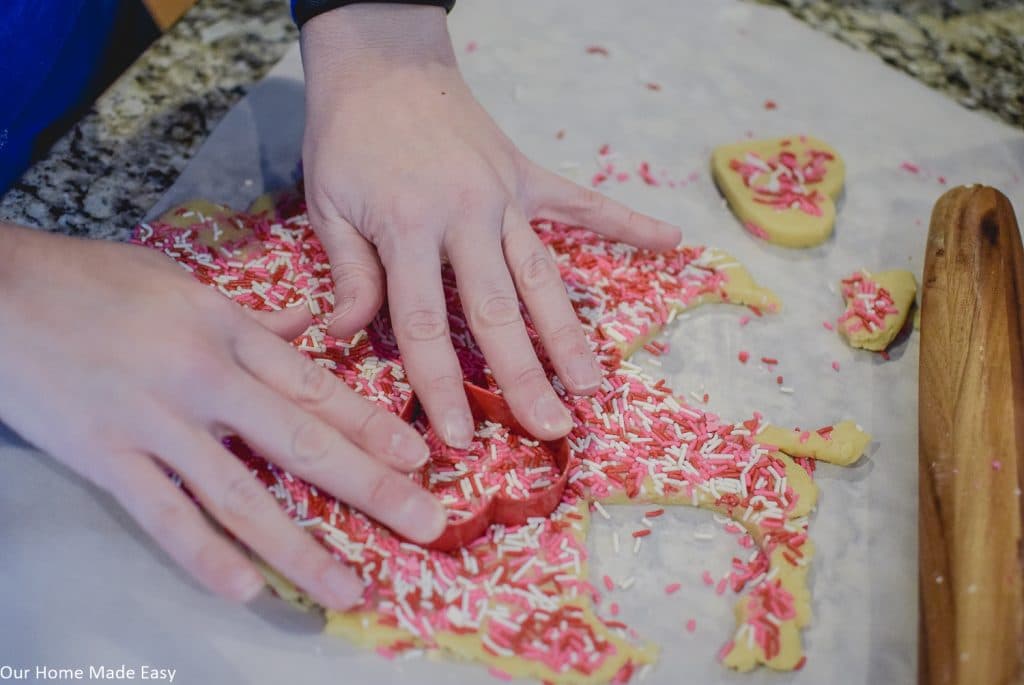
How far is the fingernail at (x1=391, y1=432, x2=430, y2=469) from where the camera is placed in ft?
3.89

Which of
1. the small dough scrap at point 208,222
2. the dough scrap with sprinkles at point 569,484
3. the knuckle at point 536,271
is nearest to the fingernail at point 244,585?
the dough scrap with sprinkles at point 569,484

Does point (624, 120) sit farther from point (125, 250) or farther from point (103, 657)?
point (103, 657)

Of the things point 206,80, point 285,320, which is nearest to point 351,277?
point 285,320

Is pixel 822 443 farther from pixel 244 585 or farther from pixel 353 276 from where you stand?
pixel 244 585

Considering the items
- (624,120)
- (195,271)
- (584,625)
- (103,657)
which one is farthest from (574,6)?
(103,657)

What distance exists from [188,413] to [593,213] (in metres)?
0.81

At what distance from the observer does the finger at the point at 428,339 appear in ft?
4.20

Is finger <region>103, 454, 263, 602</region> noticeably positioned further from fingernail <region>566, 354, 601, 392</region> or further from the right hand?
fingernail <region>566, 354, 601, 392</region>

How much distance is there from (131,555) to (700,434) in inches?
33.8

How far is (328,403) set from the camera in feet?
3.90

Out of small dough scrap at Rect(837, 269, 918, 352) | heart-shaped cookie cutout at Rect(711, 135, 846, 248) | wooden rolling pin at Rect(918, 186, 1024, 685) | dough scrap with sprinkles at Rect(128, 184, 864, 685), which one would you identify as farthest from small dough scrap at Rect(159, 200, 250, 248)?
wooden rolling pin at Rect(918, 186, 1024, 685)

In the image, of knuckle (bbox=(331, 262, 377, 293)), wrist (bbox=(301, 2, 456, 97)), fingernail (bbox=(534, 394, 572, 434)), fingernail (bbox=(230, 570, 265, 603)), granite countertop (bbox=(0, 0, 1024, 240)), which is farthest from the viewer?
granite countertop (bbox=(0, 0, 1024, 240))

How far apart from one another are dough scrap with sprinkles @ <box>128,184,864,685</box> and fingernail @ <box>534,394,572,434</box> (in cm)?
10

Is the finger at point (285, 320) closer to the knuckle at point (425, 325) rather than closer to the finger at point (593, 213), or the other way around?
the knuckle at point (425, 325)
